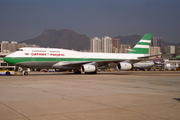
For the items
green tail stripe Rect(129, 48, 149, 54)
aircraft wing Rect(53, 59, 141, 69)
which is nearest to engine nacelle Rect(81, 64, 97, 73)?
aircraft wing Rect(53, 59, 141, 69)

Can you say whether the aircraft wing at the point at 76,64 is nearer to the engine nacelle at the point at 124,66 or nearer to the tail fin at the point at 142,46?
the engine nacelle at the point at 124,66

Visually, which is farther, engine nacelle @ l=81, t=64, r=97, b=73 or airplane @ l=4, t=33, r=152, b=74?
engine nacelle @ l=81, t=64, r=97, b=73

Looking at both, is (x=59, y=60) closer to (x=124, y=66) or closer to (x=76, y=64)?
(x=76, y=64)

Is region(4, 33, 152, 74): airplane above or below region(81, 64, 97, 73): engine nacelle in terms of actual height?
above

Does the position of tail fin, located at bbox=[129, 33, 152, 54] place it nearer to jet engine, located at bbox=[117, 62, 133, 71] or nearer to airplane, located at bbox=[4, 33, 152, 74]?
airplane, located at bbox=[4, 33, 152, 74]

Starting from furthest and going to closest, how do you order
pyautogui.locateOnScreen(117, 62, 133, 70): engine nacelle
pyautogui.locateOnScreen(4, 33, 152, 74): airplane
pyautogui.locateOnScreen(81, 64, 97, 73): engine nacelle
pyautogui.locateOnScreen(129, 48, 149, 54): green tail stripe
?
pyautogui.locateOnScreen(129, 48, 149, 54): green tail stripe, pyautogui.locateOnScreen(117, 62, 133, 70): engine nacelle, pyautogui.locateOnScreen(81, 64, 97, 73): engine nacelle, pyautogui.locateOnScreen(4, 33, 152, 74): airplane

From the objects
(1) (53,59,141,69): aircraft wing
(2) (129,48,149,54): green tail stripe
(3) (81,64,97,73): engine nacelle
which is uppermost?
(2) (129,48,149,54): green tail stripe

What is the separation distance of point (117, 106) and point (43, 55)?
78.6 feet

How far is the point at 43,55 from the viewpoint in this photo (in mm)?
29469

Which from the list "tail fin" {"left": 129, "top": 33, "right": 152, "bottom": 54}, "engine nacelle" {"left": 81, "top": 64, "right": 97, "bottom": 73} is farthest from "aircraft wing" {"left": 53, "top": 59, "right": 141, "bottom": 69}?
"tail fin" {"left": 129, "top": 33, "right": 152, "bottom": 54}

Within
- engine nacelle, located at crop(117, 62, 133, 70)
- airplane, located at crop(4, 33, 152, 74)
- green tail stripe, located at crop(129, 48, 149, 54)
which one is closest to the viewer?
airplane, located at crop(4, 33, 152, 74)

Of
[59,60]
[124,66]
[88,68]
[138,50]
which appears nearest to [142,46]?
[138,50]

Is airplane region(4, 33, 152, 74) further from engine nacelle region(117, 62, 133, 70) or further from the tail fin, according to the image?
the tail fin

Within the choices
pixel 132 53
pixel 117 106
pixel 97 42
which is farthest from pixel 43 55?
pixel 97 42
